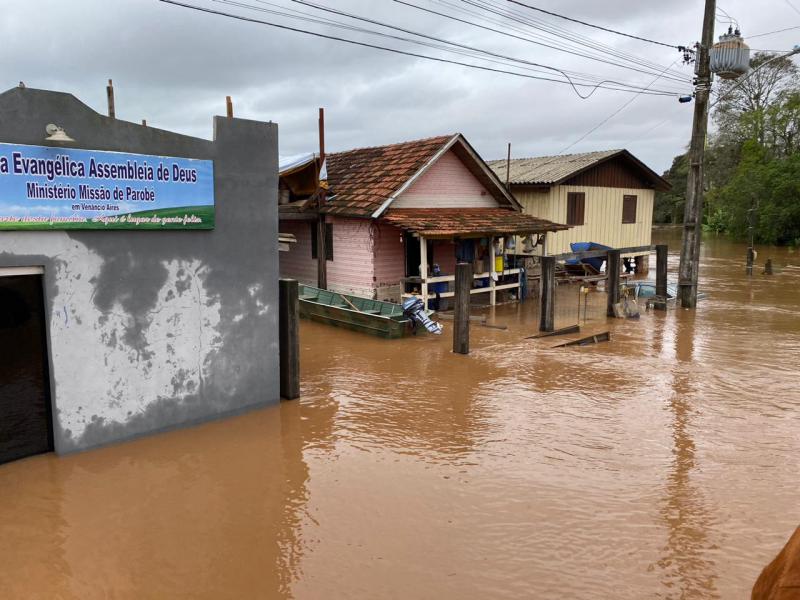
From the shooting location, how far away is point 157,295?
8.07 meters

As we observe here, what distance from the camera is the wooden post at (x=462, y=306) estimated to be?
12914 mm

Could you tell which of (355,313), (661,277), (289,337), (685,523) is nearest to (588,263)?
(661,277)

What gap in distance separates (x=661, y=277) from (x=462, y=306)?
9375 mm

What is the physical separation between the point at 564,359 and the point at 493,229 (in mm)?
6179

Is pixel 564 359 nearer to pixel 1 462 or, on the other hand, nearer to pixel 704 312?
pixel 704 312

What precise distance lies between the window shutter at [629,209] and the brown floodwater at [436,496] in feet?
56.0

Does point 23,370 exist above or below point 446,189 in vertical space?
below

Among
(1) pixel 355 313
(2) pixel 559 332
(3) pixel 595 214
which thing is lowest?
(2) pixel 559 332

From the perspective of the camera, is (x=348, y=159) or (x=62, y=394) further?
(x=348, y=159)

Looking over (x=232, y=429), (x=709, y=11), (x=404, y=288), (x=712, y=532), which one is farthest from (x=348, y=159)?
(x=712, y=532)

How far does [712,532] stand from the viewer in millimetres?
5980

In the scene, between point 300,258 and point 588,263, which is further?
point 588,263

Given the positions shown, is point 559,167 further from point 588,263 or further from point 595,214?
point 588,263

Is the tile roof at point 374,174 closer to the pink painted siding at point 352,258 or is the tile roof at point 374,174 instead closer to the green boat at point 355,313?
the pink painted siding at point 352,258
